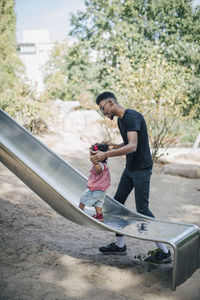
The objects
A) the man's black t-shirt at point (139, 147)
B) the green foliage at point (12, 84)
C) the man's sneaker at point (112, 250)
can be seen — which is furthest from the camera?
the green foliage at point (12, 84)

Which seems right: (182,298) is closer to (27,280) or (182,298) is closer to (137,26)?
(27,280)

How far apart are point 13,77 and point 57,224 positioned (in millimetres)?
16946

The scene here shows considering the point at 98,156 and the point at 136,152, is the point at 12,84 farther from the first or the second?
the point at 98,156

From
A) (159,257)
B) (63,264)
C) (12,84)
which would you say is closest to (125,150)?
(159,257)

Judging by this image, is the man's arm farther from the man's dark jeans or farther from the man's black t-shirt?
the man's dark jeans

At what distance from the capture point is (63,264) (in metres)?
3.25

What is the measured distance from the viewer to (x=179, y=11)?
1972 centimetres

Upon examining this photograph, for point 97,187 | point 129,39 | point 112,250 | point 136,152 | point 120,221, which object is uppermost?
point 129,39

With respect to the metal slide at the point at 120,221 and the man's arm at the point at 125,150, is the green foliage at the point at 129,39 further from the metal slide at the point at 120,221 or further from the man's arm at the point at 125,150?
the man's arm at the point at 125,150

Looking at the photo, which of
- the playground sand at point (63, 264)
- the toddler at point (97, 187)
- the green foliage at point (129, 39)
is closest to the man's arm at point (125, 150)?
the toddler at point (97, 187)

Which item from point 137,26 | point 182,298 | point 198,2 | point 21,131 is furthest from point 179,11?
point 182,298

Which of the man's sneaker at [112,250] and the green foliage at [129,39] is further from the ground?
the green foliage at [129,39]

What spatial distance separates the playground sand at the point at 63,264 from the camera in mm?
2758

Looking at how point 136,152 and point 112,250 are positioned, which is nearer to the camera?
point 136,152
